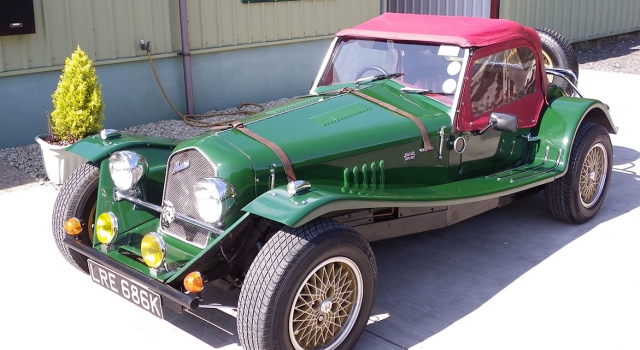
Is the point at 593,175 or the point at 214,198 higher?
the point at 214,198

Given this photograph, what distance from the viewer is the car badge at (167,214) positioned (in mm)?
4133

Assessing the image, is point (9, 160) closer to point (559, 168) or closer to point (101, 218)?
point (101, 218)

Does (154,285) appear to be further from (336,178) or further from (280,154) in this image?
(336,178)

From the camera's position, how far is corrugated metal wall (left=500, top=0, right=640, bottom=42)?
41.6 feet

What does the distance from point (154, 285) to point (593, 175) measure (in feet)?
11.9

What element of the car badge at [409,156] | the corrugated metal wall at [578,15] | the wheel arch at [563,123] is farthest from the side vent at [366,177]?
the corrugated metal wall at [578,15]

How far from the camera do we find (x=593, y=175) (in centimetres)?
566

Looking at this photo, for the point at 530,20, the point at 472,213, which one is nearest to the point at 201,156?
the point at 472,213

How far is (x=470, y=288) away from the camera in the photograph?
4582 mm

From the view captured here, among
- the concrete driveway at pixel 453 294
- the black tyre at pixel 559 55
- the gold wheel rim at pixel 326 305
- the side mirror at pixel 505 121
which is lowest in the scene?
the concrete driveway at pixel 453 294

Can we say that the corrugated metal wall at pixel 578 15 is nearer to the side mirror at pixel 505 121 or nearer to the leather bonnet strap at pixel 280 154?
the side mirror at pixel 505 121

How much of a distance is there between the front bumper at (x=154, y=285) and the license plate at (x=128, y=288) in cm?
3

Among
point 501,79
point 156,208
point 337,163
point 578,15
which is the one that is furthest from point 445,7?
point 156,208

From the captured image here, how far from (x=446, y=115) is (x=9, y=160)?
178 inches
